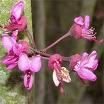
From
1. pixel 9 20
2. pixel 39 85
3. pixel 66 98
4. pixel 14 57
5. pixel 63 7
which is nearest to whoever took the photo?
pixel 14 57

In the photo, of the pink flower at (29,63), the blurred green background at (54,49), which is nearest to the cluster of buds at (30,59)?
the pink flower at (29,63)

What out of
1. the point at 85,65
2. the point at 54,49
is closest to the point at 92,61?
the point at 85,65

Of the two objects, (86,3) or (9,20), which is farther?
(86,3)

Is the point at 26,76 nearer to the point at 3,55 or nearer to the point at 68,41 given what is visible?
the point at 3,55

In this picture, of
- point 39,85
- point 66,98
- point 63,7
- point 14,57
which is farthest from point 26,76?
point 63,7

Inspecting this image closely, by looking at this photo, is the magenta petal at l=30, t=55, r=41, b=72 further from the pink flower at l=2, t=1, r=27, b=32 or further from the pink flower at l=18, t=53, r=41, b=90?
the pink flower at l=2, t=1, r=27, b=32

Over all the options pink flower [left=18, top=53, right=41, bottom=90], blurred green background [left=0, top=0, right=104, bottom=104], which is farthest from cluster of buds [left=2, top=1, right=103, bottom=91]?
blurred green background [left=0, top=0, right=104, bottom=104]
